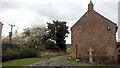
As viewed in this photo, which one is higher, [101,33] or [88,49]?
[101,33]

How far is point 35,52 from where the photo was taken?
179 feet

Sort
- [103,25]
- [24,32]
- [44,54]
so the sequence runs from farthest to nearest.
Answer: [24,32], [44,54], [103,25]

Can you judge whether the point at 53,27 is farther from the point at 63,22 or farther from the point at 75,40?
the point at 75,40

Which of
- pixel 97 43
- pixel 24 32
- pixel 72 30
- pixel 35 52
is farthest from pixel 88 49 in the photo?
pixel 24 32

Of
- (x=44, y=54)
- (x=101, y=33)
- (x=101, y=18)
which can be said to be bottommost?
(x=44, y=54)

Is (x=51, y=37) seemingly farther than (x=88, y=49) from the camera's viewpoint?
Yes

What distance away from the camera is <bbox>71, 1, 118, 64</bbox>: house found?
41.9 metres

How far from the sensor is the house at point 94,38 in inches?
1649

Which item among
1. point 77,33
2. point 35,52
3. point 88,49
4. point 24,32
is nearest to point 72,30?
point 77,33

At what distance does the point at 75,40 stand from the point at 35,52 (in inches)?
544

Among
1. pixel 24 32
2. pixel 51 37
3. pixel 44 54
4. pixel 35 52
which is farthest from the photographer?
pixel 24 32

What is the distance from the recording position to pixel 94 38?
4309 centimetres

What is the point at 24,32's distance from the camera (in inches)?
3159

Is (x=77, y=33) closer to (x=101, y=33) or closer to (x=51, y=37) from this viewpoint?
(x=101, y=33)
